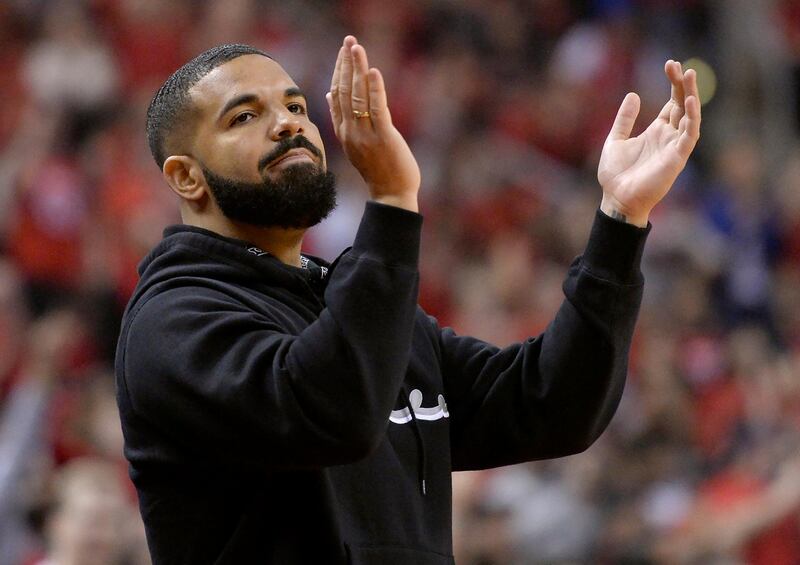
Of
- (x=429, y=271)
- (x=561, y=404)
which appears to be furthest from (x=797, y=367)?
(x=561, y=404)

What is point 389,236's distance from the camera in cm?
219

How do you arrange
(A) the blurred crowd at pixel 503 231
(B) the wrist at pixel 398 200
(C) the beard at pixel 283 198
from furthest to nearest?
(A) the blurred crowd at pixel 503 231 → (C) the beard at pixel 283 198 → (B) the wrist at pixel 398 200

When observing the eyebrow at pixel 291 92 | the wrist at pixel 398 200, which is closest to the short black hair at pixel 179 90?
the eyebrow at pixel 291 92

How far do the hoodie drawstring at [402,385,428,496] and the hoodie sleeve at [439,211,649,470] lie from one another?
182 mm

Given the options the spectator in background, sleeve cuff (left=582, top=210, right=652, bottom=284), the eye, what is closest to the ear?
the eye

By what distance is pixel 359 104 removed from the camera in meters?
2.20

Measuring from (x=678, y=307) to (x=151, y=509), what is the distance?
5064mm

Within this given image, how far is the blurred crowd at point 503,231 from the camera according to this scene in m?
5.56

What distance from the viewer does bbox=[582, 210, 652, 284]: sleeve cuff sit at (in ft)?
8.10

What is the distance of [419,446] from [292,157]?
546 mm

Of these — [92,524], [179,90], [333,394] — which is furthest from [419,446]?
[92,524]

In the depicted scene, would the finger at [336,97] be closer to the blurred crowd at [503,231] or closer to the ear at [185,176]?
the ear at [185,176]

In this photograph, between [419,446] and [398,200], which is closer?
[398,200]

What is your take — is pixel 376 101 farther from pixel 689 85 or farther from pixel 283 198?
pixel 689 85
